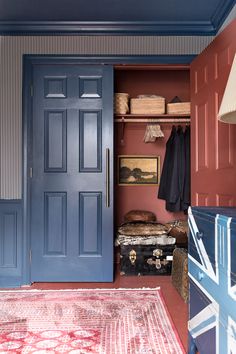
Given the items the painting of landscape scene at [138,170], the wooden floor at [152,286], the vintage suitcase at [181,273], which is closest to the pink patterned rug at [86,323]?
the wooden floor at [152,286]

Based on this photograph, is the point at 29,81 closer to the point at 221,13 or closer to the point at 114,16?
the point at 114,16

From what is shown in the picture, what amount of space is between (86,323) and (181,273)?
0.99 metres

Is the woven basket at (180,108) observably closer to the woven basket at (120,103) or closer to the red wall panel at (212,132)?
the woven basket at (120,103)

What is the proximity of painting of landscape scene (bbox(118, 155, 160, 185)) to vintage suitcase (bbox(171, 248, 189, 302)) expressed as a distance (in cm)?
111

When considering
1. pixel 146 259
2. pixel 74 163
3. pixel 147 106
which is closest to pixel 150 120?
pixel 147 106

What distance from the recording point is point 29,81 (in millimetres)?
3416

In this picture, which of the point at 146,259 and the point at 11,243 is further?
the point at 146,259

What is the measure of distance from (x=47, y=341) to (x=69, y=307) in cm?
60

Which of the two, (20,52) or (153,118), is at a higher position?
(20,52)

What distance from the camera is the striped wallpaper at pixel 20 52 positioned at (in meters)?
3.41

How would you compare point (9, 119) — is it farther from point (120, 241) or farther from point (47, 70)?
point (120, 241)

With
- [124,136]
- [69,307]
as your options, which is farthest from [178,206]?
[69,307]

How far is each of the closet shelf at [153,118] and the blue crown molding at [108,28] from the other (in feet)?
2.74

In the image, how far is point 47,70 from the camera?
3.46m
